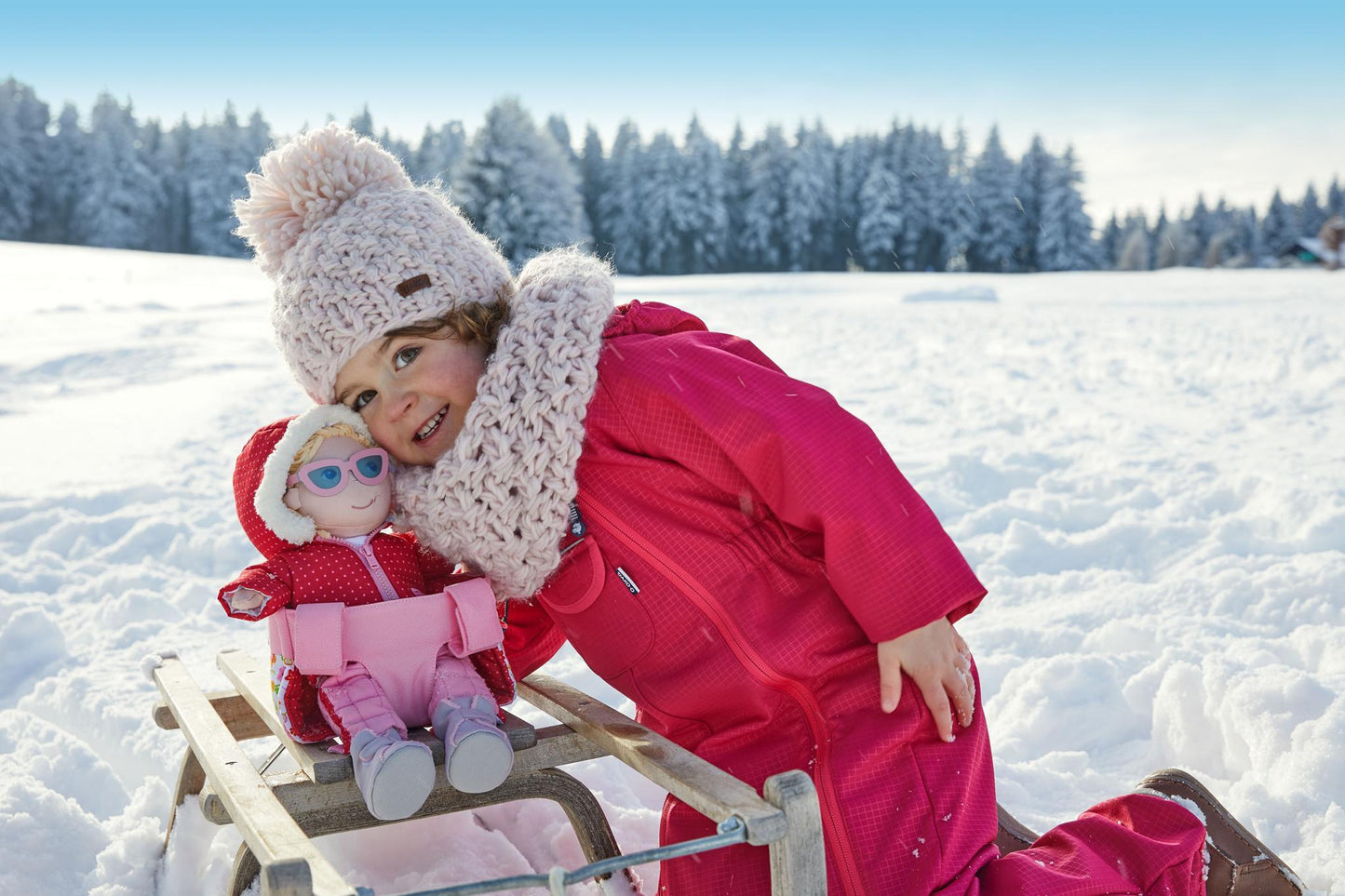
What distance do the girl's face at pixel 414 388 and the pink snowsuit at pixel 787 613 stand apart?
10.6 inches

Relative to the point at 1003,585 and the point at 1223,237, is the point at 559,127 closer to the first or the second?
the point at 1223,237

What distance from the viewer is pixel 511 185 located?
32.3 metres

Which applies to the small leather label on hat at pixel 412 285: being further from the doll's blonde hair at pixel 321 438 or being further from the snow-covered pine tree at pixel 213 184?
the snow-covered pine tree at pixel 213 184

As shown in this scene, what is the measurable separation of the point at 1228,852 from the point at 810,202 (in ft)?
132

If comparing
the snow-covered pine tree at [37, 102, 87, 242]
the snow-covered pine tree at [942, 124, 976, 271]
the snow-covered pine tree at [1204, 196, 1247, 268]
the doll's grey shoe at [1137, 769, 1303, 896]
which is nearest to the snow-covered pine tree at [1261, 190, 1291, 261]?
the snow-covered pine tree at [1204, 196, 1247, 268]

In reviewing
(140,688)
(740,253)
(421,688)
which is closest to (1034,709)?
(421,688)

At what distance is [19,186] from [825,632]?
49.4 meters

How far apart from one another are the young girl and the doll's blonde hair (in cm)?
5

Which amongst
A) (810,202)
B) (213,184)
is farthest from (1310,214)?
(213,184)

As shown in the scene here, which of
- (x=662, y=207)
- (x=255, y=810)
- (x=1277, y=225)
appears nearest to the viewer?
(x=255, y=810)

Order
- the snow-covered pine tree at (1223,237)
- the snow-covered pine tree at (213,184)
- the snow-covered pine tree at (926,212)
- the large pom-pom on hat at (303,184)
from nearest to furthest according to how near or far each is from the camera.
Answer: the large pom-pom on hat at (303,184) < the snow-covered pine tree at (926,212) < the snow-covered pine tree at (213,184) < the snow-covered pine tree at (1223,237)

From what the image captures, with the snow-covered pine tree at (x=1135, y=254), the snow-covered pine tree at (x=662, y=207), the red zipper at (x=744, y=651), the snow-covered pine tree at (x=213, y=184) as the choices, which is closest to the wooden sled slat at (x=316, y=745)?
the red zipper at (x=744, y=651)

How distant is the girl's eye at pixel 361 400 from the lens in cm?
196

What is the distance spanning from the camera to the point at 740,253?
4162 cm
